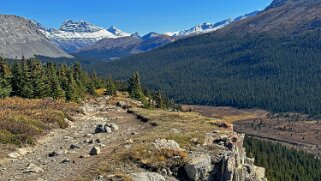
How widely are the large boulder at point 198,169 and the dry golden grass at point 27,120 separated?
610 inches

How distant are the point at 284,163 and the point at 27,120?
9093 centimetres

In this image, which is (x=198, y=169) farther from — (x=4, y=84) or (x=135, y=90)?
(x=135, y=90)

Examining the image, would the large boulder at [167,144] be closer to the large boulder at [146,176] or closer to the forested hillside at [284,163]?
the large boulder at [146,176]

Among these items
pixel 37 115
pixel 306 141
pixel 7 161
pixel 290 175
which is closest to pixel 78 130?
pixel 37 115

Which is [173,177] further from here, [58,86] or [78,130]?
[58,86]

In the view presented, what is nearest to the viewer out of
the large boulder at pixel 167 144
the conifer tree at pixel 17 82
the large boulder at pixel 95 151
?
the large boulder at pixel 167 144

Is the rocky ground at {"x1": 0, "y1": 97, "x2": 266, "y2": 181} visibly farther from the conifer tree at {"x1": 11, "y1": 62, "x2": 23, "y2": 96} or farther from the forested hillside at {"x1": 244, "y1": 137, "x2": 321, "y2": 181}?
the forested hillside at {"x1": 244, "y1": 137, "x2": 321, "y2": 181}

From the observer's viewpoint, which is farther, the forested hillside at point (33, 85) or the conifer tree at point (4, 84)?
the forested hillside at point (33, 85)

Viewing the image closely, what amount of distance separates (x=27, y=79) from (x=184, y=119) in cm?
3412

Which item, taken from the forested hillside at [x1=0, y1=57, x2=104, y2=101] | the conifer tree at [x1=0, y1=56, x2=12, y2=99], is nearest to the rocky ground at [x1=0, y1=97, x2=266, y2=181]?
the conifer tree at [x1=0, y1=56, x2=12, y2=99]

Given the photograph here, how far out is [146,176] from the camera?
→ 29406mm

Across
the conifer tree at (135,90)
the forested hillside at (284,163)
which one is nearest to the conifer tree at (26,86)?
the conifer tree at (135,90)

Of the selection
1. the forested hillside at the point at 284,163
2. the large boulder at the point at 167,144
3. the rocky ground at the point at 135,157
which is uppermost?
the large boulder at the point at 167,144

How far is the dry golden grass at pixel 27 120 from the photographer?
38.7m
